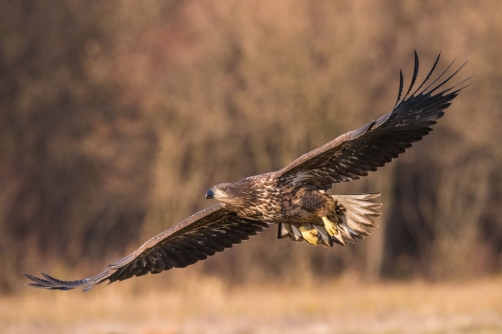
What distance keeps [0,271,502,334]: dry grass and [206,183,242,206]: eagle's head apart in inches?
163

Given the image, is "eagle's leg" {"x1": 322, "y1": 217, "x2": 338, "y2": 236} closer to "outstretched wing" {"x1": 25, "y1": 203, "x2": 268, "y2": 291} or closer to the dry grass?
"outstretched wing" {"x1": 25, "y1": 203, "x2": 268, "y2": 291}

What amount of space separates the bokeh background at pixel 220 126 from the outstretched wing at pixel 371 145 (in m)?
9.30

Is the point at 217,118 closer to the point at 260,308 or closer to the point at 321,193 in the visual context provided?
the point at 260,308

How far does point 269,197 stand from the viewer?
25.6ft

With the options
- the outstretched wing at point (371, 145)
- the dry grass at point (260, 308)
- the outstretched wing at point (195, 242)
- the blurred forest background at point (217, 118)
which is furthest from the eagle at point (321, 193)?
the blurred forest background at point (217, 118)

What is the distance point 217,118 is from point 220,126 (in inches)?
8.6

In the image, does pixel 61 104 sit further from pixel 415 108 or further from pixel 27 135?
pixel 415 108

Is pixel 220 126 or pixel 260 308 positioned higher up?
pixel 220 126

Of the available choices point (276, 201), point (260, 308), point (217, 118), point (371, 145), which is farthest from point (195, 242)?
point (217, 118)

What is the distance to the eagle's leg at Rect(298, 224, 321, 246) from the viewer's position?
8172 mm

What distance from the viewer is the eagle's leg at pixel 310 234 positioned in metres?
8.17

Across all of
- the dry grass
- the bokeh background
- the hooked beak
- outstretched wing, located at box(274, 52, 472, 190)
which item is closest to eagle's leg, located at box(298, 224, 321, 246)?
outstretched wing, located at box(274, 52, 472, 190)

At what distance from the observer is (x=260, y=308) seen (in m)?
15.4

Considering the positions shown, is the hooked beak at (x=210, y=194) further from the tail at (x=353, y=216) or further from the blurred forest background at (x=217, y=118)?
the blurred forest background at (x=217, y=118)
